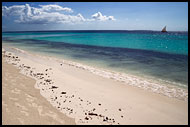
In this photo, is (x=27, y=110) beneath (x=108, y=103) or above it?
above

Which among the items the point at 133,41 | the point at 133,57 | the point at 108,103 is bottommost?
the point at 108,103

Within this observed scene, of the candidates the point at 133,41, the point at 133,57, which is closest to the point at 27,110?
the point at 133,57

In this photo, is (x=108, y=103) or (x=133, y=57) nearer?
(x=108, y=103)

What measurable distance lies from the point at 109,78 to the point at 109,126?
548 cm

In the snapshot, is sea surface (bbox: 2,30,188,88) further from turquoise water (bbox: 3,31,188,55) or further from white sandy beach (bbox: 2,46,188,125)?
white sandy beach (bbox: 2,46,188,125)

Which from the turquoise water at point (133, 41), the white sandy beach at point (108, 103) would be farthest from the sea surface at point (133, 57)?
the white sandy beach at point (108, 103)

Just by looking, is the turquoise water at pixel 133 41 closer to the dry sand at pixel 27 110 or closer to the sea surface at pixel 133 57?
the sea surface at pixel 133 57

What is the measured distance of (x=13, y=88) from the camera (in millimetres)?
6629

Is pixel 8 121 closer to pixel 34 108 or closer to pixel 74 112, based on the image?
pixel 34 108

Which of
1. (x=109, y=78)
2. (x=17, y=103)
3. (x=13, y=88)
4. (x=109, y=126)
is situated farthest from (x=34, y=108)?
(x=109, y=78)

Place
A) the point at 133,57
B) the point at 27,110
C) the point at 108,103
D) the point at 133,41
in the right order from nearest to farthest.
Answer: the point at 27,110, the point at 108,103, the point at 133,57, the point at 133,41

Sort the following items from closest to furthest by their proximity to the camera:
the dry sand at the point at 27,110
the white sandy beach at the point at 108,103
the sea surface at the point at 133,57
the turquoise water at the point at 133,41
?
the dry sand at the point at 27,110 → the white sandy beach at the point at 108,103 → the sea surface at the point at 133,57 → the turquoise water at the point at 133,41

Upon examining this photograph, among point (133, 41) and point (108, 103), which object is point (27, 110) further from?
point (133, 41)

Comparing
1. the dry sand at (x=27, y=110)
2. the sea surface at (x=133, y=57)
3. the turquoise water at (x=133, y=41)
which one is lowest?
the dry sand at (x=27, y=110)
